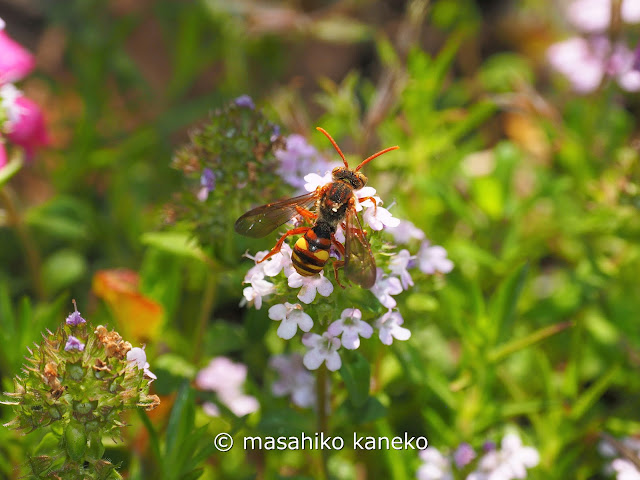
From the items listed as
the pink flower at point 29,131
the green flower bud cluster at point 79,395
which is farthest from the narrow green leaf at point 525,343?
the pink flower at point 29,131

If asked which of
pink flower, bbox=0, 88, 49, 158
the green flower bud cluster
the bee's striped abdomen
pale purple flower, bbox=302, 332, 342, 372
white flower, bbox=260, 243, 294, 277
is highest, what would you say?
pink flower, bbox=0, 88, 49, 158

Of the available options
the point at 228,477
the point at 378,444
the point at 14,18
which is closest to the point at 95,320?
the point at 228,477

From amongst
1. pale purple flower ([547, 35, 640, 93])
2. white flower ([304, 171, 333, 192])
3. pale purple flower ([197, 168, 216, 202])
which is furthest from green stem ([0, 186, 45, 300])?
pale purple flower ([547, 35, 640, 93])

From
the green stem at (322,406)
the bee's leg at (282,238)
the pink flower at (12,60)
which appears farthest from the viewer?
the pink flower at (12,60)

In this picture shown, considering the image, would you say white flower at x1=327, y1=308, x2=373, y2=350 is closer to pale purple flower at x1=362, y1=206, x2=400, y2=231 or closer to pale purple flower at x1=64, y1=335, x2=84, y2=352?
pale purple flower at x1=362, y1=206, x2=400, y2=231

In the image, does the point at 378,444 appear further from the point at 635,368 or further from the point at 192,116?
the point at 192,116

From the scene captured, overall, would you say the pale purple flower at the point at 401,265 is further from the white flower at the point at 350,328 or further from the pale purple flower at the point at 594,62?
the pale purple flower at the point at 594,62

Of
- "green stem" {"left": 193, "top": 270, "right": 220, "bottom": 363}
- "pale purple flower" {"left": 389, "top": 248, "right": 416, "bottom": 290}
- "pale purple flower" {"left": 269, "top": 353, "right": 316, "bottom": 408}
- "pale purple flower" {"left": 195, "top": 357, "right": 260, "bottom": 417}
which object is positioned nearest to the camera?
"pale purple flower" {"left": 389, "top": 248, "right": 416, "bottom": 290}
